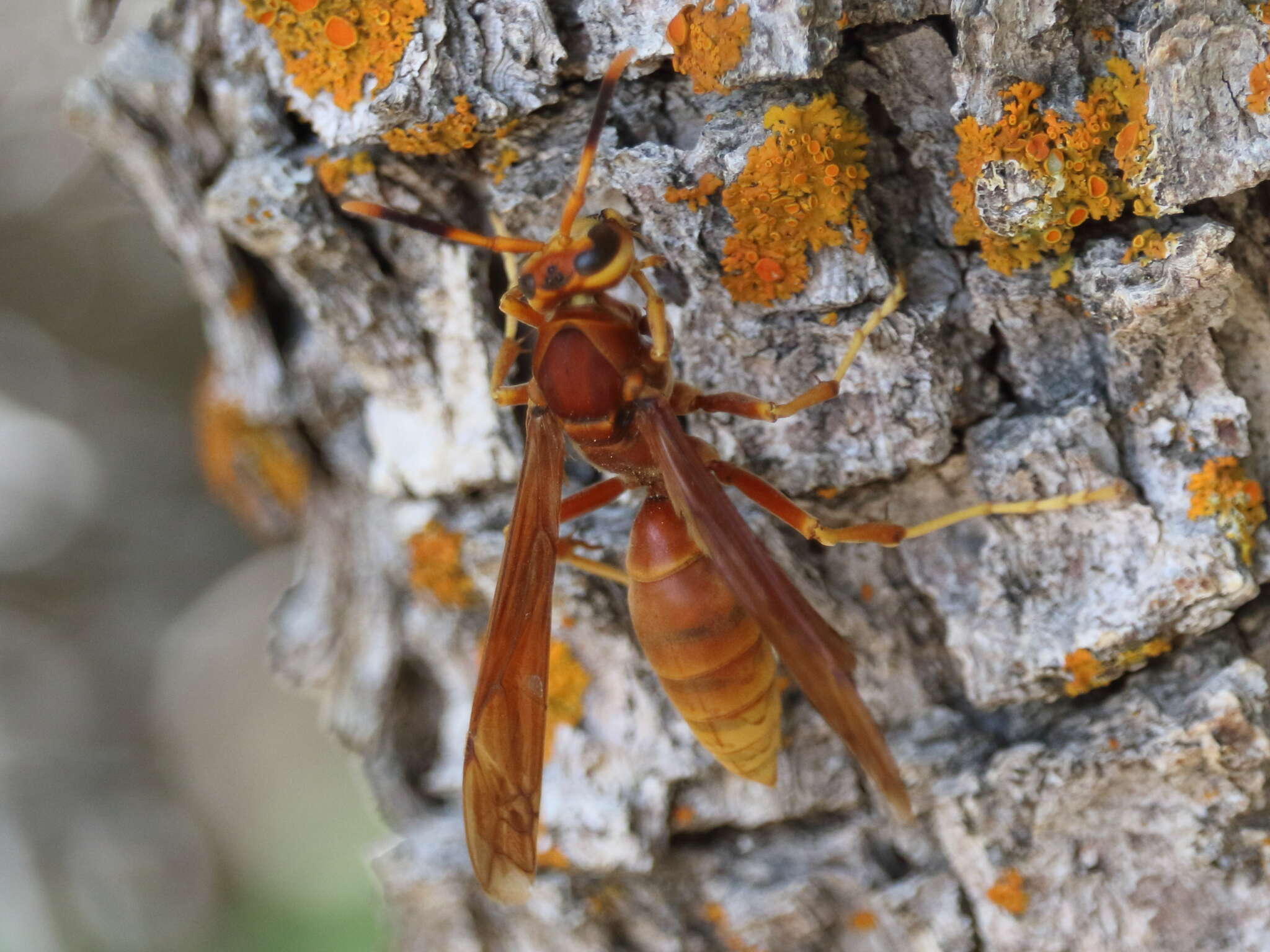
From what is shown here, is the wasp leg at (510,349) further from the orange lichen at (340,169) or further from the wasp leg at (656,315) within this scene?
the orange lichen at (340,169)

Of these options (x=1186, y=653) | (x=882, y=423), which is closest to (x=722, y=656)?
(x=882, y=423)

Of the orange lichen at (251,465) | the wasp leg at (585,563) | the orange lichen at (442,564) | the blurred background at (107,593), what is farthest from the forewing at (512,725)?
the blurred background at (107,593)

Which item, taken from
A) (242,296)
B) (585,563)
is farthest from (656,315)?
(242,296)

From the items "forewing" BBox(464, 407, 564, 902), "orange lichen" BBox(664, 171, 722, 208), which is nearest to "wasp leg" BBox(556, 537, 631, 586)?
"forewing" BBox(464, 407, 564, 902)

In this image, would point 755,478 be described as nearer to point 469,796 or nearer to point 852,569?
point 852,569

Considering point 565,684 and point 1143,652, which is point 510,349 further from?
point 1143,652

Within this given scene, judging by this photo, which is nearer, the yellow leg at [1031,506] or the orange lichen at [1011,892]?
the yellow leg at [1031,506]

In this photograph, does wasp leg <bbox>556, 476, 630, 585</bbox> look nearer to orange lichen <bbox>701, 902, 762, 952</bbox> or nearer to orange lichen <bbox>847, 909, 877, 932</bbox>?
orange lichen <bbox>701, 902, 762, 952</bbox>
